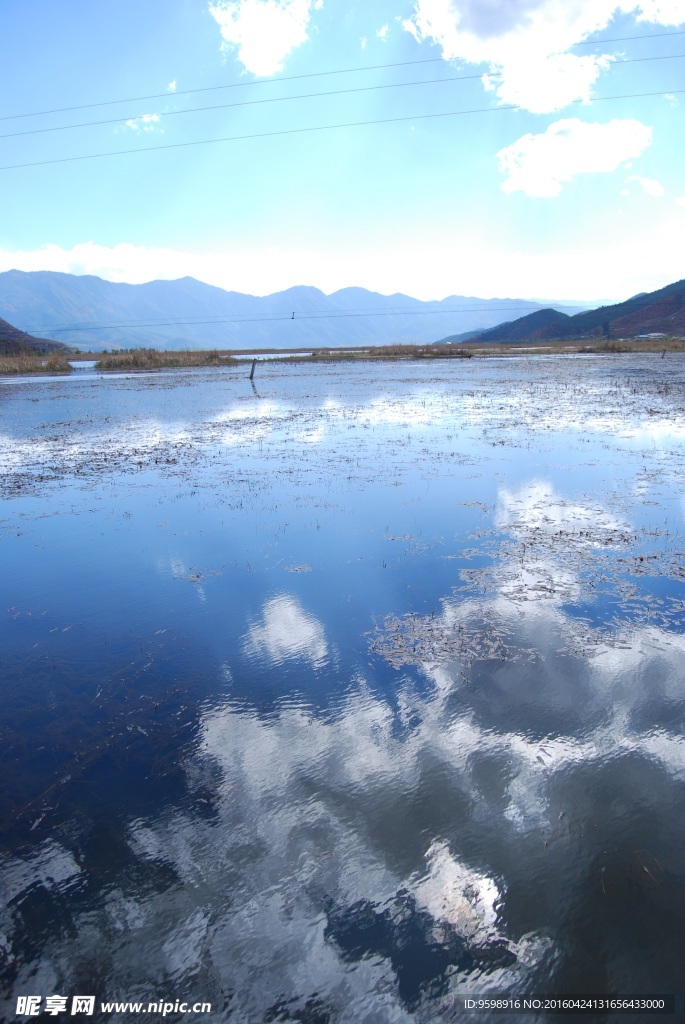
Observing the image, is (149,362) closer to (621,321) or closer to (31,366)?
(31,366)

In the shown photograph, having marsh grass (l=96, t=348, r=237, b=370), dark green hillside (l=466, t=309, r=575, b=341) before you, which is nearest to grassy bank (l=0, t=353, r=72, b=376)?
marsh grass (l=96, t=348, r=237, b=370)

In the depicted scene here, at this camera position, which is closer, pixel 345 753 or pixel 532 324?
pixel 345 753

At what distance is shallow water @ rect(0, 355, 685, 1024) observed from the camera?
123 inches

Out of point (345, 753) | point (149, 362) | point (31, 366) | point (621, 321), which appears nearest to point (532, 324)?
point (621, 321)

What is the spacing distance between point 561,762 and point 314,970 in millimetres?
2285

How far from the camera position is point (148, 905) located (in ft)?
11.2

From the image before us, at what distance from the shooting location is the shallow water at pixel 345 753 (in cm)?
312

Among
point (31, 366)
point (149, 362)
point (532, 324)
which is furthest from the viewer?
point (532, 324)

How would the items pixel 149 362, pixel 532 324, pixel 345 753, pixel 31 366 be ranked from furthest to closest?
pixel 532 324 → pixel 149 362 → pixel 31 366 → pixel 345 753

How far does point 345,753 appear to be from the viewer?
4.54 metres

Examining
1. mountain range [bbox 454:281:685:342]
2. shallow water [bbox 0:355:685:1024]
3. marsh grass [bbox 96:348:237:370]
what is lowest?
shallow water [bbox 0:355:685:1024]

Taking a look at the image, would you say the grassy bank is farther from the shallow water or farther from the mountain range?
the mountain range

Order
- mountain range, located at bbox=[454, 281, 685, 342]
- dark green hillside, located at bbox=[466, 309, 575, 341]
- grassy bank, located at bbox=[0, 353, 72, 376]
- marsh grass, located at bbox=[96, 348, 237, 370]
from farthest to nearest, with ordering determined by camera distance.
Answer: dark green hillside, located at bbox=[466, 309, 575, 341] → mountain range, located at bbox=[454, 281, 685, 342] → marsh grass, located at bbox=[96, 348, 237, 370] → grassy bank, located at bbox=[0, 353, 72, 376]

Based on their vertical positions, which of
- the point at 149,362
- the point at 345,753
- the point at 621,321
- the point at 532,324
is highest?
the point at 532,324
